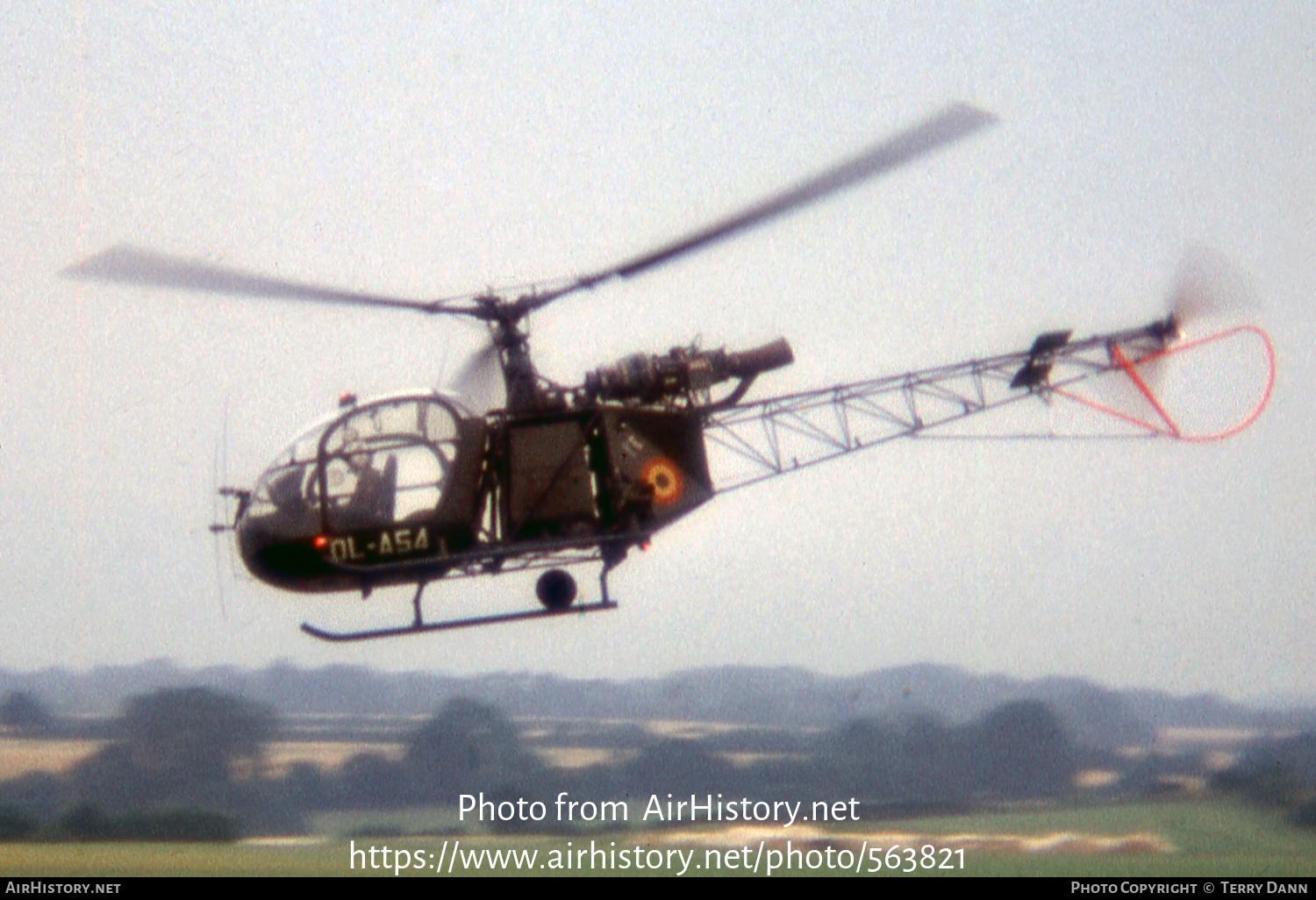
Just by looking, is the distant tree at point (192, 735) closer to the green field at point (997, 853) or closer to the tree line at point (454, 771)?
the tree line at point (454, 771)

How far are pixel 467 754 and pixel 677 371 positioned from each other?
17812mm

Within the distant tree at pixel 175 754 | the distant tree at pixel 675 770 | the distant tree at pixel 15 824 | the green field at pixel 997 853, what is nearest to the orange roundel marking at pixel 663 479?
the green field at pixel 997 853

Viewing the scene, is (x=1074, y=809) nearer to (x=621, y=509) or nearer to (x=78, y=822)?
(x=621, y=509)

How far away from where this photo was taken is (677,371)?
12281 mm

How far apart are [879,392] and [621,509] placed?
→ 3.60 metres

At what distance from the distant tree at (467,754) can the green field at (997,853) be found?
3888 mm

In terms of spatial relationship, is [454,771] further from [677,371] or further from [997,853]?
[677,371]

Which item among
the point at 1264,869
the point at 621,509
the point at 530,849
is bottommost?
the point at 1264,869

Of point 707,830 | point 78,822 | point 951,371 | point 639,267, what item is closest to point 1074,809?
point 707,830

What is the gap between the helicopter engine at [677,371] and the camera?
12148 mm

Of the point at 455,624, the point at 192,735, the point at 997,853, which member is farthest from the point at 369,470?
the point at 192,735

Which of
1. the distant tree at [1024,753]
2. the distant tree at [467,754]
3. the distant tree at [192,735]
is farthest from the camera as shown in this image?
the distant tree at [467,754]

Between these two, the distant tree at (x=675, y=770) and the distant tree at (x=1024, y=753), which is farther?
the distant tree at (x=675, y=770)

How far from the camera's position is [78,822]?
72.8ft
